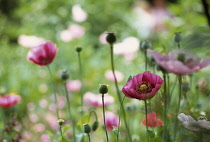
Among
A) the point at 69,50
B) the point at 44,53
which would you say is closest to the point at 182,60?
the point at 44,53

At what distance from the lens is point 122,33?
2.72 m

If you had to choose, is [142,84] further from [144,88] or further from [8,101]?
[8,101]

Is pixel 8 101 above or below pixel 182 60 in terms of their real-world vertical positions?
below

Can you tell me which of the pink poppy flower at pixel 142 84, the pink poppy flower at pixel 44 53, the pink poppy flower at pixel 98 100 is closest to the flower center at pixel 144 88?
the pink poppy flower at pixel 142 84

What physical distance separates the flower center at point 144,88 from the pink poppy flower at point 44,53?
0.27 m

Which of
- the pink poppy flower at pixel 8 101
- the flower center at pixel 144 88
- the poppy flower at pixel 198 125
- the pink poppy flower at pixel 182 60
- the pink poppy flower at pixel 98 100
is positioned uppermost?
the pink poppy flower at pixel 182 60

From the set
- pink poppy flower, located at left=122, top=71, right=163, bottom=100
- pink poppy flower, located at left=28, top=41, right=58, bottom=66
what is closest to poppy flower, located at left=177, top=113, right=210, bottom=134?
pink poppy flower, located at left=122, top=71, right=163, bottom=100

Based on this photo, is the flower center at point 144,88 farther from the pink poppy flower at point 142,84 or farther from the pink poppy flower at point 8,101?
the pink poppy flower at point 8,101

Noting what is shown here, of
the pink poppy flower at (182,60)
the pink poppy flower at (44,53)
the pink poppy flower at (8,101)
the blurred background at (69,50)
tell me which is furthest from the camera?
the blurred background at (69,50)

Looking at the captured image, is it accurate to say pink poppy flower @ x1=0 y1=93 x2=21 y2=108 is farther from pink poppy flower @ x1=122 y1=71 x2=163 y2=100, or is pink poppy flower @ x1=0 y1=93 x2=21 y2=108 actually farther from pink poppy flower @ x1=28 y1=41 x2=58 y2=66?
pink poppy flower @ x1=122 y1=71 x2=163 y2=100

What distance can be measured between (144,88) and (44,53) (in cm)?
30

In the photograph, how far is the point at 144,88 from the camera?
20.7 inches

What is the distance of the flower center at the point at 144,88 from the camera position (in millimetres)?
527

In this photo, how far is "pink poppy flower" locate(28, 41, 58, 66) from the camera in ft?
2.44
